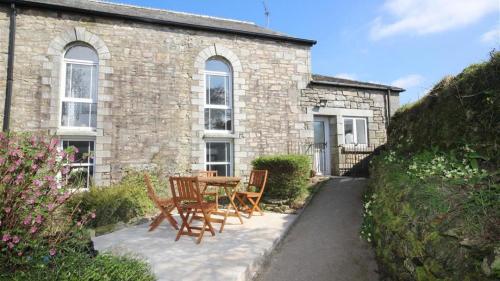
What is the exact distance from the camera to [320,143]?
10.7m

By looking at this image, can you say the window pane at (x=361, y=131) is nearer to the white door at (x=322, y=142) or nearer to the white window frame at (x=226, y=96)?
the white door at (x=322, y=142)

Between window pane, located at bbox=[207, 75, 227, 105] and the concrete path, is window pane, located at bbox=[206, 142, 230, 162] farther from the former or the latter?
the concrete path

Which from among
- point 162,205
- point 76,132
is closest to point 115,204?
point 162,205

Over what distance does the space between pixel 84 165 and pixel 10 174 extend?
5871 millimetres

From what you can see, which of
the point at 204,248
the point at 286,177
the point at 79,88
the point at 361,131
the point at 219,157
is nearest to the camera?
the point at 204,248

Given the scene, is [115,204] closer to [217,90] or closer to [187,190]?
[187,190]

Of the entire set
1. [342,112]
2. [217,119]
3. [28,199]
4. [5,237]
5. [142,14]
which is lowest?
[5,237]

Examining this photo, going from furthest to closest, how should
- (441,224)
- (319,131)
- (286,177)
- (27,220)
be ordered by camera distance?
(319,131) → (286,177) → (27,220) → (441,224)

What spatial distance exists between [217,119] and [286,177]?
3.05 m

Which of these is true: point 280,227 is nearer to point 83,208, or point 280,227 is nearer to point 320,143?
point 83,208

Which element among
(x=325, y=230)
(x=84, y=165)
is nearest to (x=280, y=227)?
(x=325, y=230)

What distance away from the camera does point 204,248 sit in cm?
423

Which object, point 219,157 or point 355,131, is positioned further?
point 355,131

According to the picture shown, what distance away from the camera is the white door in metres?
10.6
